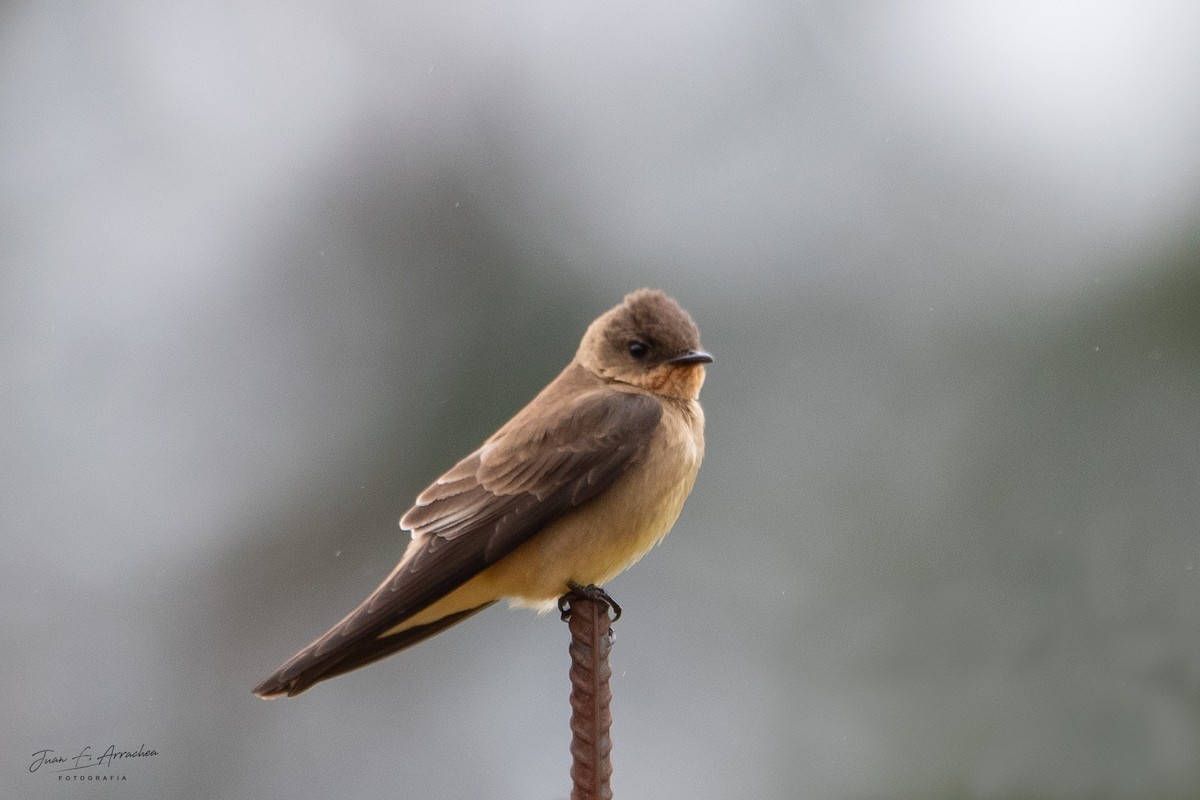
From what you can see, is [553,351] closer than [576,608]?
No

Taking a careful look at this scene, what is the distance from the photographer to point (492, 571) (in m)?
3.94

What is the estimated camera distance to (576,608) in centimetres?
329

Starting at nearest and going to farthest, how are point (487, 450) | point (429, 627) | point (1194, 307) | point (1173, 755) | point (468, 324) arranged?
point (429, 627), point (487, 450), point (1173, 755), point (1194, 307), point (468, 324)

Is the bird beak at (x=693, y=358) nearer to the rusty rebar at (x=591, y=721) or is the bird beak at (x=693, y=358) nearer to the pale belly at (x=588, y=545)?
the pale belly at (x=588, y=545)

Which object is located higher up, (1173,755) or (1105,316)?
(1105,316)

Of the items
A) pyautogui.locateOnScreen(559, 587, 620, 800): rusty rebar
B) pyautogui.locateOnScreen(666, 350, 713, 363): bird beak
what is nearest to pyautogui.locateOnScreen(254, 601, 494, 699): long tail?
pyautogui.locateOnScreen(559, 587, 620, 800): rusty rebar

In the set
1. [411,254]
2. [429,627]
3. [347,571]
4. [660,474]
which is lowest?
[429,627]

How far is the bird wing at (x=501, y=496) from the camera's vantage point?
11.9 ft

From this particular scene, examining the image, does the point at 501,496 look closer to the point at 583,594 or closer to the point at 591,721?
the point at 583,594

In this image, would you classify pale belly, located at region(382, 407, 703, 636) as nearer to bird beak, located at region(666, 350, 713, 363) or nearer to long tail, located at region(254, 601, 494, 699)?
long tail, located at region(254, 601, 494, 699)

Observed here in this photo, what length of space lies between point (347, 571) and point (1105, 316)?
338 cm

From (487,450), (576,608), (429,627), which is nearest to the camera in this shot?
(576,608)

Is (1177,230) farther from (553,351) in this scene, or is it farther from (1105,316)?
(553,351)

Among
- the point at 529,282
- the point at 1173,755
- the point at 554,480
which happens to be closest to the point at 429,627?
the point at 554,480
